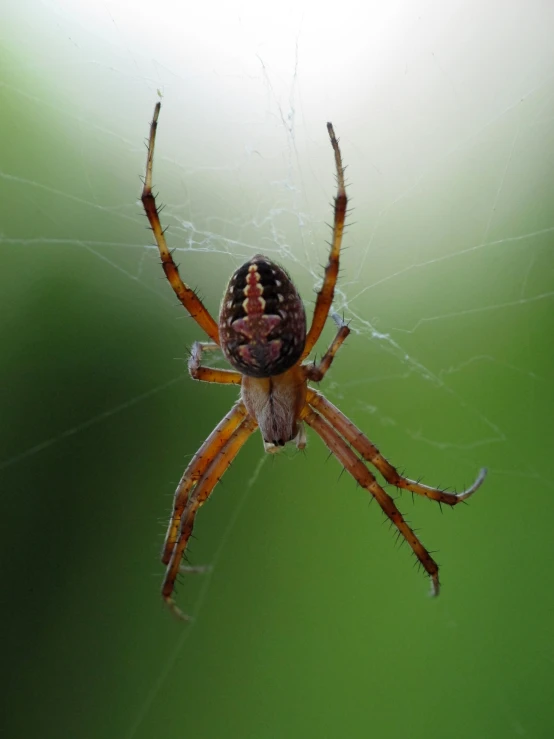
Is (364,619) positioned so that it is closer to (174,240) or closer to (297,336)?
(297,336)

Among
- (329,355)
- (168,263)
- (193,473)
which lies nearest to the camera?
(168,263)

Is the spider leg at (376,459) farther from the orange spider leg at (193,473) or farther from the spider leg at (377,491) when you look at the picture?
the orange spider leg at (193,473)

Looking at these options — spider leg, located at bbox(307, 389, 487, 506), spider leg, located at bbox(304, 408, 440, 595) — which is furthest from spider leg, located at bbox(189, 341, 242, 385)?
spider leg, located at bbox(304, 408, 440, 595)

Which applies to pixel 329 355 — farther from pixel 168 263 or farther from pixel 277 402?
pixel 168 263

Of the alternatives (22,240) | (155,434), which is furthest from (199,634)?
(22,240)

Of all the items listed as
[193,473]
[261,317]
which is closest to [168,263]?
[261,317]

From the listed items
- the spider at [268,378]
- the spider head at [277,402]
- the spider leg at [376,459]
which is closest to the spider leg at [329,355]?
the spider at [268,378]

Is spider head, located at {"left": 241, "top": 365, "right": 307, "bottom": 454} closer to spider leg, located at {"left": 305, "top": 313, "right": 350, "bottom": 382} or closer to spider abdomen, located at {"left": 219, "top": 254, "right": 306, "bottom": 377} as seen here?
spider leg, located at {"left": 305, "top": 313, "right": 350, "bottom": 382}
